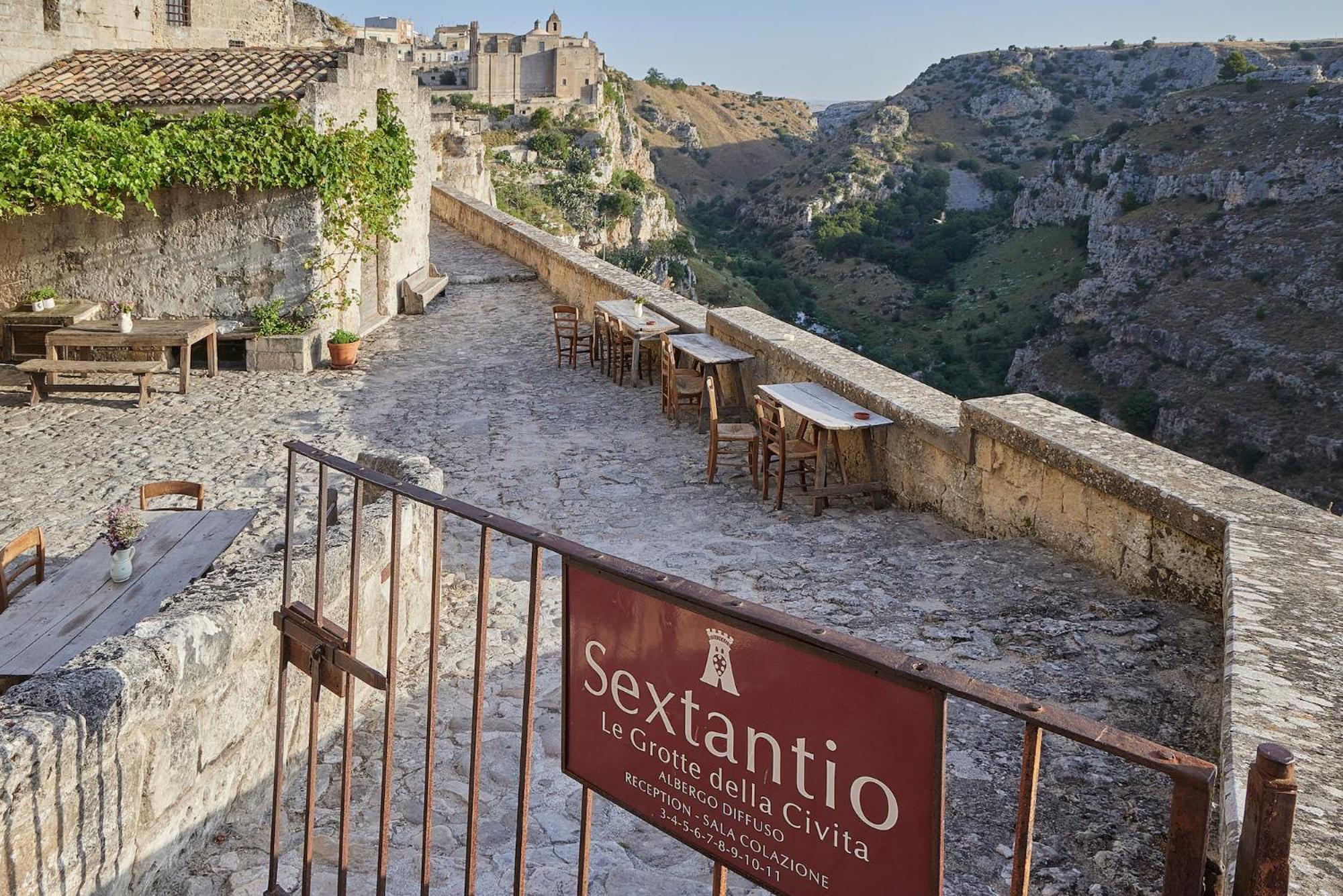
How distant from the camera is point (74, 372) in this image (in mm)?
10102

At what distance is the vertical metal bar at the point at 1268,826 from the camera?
4.33 feet

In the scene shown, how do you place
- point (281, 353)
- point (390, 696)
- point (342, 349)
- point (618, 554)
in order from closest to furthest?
point (390, 696), point (618, 554), point (281, 353), point (342, 349)

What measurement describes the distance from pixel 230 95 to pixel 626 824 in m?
9.89

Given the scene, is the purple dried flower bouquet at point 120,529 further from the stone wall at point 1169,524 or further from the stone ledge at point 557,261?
the stone ledge at point 557,261

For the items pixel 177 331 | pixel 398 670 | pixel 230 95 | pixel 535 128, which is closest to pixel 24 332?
pixel 177 331

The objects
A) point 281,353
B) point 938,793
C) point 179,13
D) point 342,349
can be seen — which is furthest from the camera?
point 179,13

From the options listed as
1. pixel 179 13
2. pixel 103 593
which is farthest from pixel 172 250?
pixel 179 13

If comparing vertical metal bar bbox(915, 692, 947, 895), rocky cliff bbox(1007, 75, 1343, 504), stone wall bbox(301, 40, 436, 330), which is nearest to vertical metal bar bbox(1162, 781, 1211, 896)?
vertical metal bar bbox(915, 692, 947, 895)

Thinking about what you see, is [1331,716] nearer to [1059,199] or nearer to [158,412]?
[158,412]

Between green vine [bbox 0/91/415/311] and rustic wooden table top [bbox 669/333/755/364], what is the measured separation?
437cm

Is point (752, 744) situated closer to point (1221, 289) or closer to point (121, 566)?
point (121, 566)

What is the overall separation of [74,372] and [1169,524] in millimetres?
9708

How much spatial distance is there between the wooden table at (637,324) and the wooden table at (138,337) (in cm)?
412

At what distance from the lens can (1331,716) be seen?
9.49 ft
